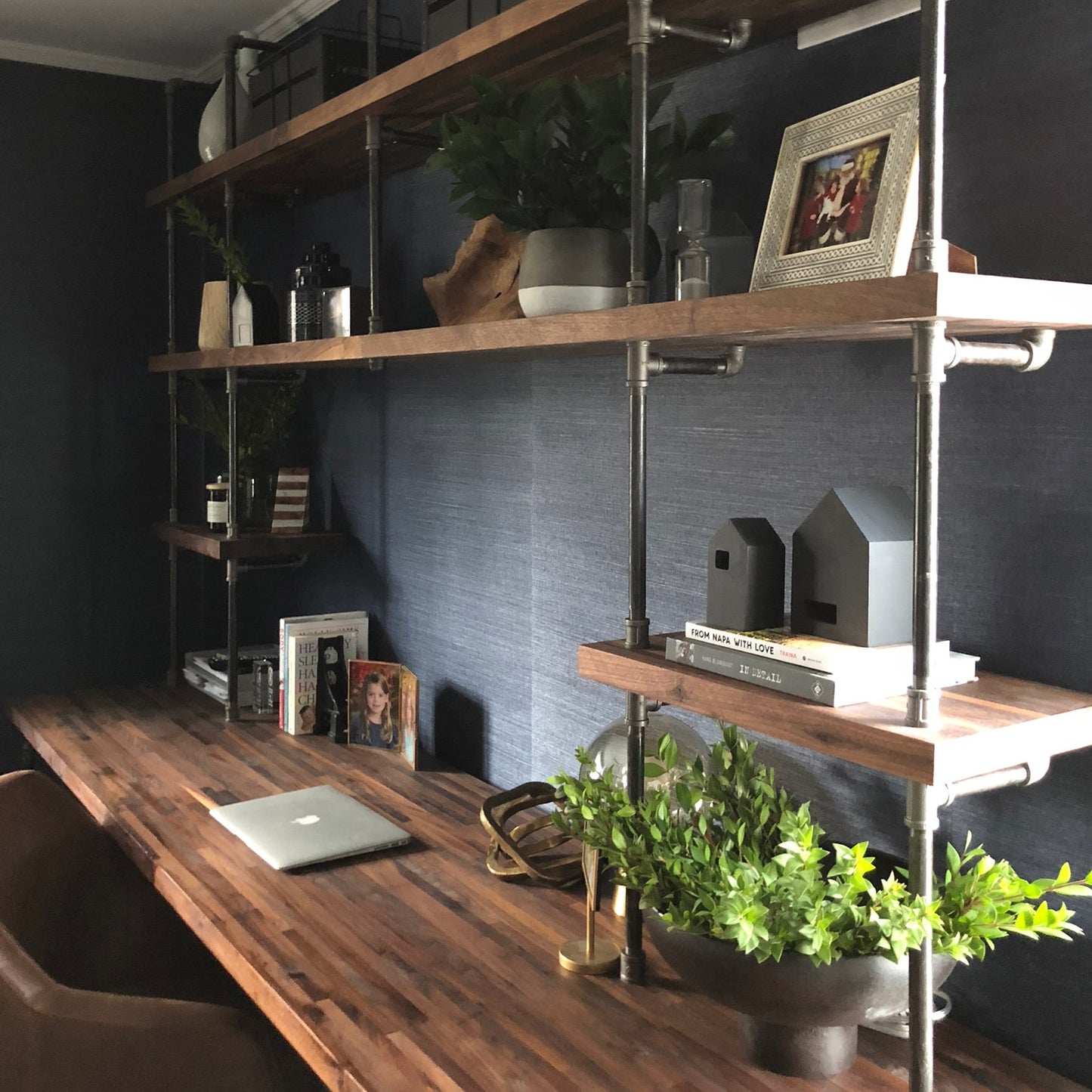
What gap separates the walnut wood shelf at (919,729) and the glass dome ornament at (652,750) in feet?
0.84

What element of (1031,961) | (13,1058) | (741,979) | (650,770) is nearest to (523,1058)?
(741,979)

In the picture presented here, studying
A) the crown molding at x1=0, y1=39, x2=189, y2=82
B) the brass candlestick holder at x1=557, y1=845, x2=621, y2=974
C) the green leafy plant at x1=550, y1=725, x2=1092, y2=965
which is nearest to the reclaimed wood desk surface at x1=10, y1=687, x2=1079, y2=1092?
the brass candlestick holder at x1=557, y1=845, x2=621, y2=974

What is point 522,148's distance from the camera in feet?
4.68

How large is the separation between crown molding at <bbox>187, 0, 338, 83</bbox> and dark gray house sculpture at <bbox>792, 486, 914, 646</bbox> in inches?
80.4

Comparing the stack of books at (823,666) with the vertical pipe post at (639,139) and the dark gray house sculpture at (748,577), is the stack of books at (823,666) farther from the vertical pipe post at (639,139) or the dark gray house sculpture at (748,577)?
the vertical pipe post at (639,139)

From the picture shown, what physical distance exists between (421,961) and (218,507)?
5.03 ft

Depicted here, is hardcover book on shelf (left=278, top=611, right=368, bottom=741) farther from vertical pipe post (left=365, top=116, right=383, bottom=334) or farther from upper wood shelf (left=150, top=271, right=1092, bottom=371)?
upper wood shelf (left=150, top=271, right=1092, bottom=371)

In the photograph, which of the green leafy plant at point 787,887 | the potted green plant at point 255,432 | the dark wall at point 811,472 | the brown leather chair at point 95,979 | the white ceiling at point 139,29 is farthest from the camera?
the potted green plant at point 255,432

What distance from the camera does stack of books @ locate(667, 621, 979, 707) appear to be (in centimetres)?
106

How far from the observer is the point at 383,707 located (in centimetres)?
237

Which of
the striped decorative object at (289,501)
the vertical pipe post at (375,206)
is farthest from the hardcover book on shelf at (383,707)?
the vertical pipe post at (375,206)

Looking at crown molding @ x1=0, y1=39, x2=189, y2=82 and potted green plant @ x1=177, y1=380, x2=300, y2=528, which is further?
crown molding @ x1=0, y1=39, x2=189, y2=82

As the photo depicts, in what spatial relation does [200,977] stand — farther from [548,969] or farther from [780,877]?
[780,877]

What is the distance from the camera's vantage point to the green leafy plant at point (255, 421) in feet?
9.27
